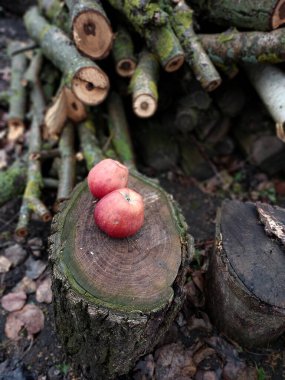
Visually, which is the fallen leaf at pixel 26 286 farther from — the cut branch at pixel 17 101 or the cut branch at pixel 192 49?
the cut branch at pixel 192 49

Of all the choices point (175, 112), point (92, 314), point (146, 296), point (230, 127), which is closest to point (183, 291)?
point (146, 296)

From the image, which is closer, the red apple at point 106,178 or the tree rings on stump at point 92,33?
the red apple at point 106,178

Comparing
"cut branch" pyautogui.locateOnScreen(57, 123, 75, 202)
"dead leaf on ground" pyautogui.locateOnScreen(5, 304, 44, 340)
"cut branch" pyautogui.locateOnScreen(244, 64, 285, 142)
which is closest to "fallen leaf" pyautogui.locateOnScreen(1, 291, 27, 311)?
"dead leaf on ground" pyautogui.locateOnScreen(5, 304, 44, 340)

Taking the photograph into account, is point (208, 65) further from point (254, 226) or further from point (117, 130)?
point (254, 226)

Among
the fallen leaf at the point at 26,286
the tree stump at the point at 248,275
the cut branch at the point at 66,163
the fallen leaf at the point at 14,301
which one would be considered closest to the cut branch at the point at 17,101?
the cut branch at the point at 66,163

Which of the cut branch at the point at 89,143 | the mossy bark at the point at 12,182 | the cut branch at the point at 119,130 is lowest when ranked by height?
the mossy bark at the point at 12,182

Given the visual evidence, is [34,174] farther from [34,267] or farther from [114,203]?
[114,203]
